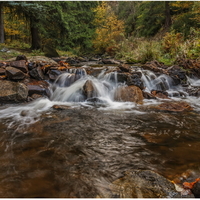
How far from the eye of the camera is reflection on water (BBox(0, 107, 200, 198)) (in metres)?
1.71

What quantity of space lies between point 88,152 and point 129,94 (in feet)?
10.5

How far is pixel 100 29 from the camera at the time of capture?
20.4 meters

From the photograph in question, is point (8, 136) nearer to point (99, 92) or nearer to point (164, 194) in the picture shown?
point (164, 194)

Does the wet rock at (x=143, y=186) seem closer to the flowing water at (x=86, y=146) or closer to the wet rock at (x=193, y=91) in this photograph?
the flowing water at (x=86, y=146)

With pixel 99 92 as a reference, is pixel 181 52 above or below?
above

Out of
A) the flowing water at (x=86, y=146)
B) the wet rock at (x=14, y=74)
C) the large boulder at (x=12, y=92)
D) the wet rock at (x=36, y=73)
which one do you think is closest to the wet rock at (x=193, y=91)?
the flowing water at (x=86, y=146)

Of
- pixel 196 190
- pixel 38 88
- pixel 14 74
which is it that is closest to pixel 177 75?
pixel 38 88

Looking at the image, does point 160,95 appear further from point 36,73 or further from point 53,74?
point 36,73

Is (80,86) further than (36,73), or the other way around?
(36,73)

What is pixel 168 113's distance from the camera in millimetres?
4004

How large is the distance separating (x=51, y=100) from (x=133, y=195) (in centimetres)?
437

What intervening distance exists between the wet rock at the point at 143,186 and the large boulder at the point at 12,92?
162 inches

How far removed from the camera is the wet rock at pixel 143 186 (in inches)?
60.2

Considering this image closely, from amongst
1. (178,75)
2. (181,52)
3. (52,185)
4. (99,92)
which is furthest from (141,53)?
(52,185)
